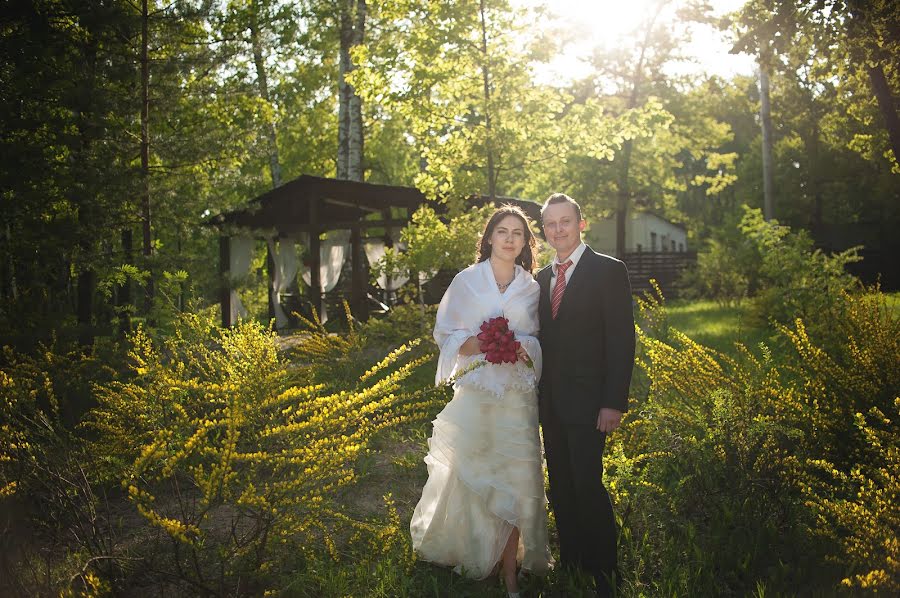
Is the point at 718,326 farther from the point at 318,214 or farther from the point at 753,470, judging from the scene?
the point at 753,470

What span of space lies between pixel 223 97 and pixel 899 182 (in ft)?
81.1

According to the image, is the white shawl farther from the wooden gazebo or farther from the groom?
the wooden gazebo

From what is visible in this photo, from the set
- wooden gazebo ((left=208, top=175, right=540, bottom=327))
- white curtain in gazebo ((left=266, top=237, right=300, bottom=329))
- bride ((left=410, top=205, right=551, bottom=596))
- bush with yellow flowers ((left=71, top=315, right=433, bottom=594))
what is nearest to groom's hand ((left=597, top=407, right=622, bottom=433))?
bride ((left=410, top=205, right=551, bottom=596))

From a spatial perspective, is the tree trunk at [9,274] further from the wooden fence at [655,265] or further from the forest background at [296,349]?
the wooden fence at [655,265]

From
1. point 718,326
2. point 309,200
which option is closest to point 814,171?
point 718,326

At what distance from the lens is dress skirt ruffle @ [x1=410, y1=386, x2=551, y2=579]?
4098 mm

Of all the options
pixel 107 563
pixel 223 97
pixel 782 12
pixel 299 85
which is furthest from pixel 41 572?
pixel 299 85

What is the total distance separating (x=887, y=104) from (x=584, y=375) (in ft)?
18.5

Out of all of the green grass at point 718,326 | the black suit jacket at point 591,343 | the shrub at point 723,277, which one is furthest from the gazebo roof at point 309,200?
the black suit jacket at point 591,343

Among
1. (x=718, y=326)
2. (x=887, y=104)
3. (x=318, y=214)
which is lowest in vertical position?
(x=718, y=326)

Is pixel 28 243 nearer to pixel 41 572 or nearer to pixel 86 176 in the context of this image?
pixel 86 176

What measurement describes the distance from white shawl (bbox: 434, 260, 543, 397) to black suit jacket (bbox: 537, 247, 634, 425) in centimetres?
15

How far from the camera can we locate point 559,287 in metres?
4.18

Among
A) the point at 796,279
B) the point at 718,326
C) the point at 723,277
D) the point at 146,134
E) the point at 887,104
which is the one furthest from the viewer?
the point at 723,277
